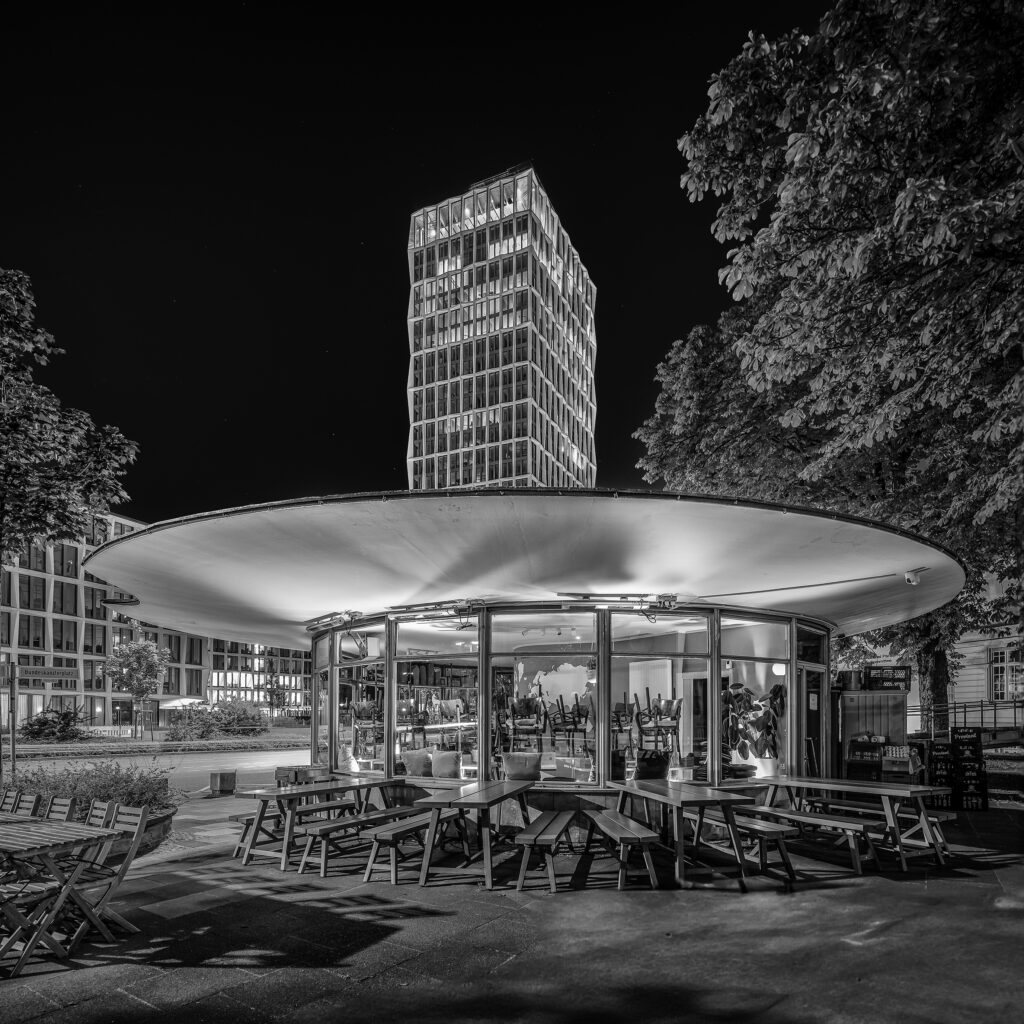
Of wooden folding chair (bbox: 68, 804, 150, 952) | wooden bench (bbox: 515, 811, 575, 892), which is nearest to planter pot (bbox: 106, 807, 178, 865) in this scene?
wooden folding chair (bbox: 68, 804, 150, 952)

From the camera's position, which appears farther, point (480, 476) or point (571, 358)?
point (571, 358)

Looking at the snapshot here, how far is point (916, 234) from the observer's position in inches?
330

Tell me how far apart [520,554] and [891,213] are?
5.09m

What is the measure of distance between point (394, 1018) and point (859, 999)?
2.66m

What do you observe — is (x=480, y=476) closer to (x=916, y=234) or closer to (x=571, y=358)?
(x=571, y=358)

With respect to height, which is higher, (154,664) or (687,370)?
(687,370)

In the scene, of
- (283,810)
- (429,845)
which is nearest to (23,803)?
(283,810)

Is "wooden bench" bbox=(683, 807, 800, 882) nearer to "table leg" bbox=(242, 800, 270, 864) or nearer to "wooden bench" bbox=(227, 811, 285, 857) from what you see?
"table leg" bbox=(242, 800, 270, 864)

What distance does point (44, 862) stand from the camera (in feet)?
20.5

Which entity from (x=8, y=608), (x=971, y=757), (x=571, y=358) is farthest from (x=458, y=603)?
(x=571, y=358)

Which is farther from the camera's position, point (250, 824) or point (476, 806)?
point (250, 824)

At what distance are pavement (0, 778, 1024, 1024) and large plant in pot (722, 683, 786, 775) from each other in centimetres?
321

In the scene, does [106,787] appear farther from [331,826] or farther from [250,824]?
[331,826]

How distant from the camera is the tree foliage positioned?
1357cm
